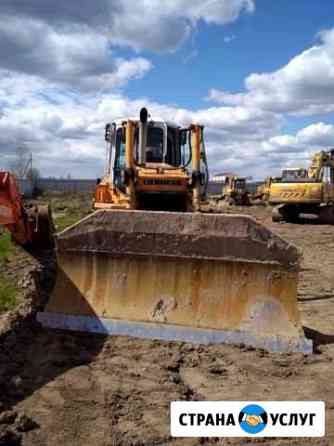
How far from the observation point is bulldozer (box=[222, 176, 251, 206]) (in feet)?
117

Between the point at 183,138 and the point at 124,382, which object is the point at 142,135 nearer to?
the point at 183,138

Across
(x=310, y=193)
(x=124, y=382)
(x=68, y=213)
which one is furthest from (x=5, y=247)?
(x=68, y=213)

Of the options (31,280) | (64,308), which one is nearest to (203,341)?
(64,308)

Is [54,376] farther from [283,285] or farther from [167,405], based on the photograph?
[283,285]

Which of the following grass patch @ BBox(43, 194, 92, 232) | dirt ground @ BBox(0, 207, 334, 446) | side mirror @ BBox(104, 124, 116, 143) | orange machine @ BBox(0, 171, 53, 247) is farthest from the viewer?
grass patch @ BBox(43, 194, 92, 232)

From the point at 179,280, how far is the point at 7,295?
2.30 m

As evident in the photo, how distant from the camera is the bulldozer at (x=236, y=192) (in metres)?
35.6

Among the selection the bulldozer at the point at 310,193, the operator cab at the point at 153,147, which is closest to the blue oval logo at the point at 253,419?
the operator cab at the point at 153,147

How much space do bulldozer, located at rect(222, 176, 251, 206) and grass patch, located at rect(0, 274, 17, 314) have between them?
28.9m

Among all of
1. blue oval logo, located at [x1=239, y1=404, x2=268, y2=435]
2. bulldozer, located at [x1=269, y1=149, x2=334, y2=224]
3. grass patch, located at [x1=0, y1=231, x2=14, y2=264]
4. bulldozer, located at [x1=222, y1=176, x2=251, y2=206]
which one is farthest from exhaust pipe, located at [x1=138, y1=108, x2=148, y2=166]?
bulldozer, located at [x1=222, y1=176, x2=251, y2=206]

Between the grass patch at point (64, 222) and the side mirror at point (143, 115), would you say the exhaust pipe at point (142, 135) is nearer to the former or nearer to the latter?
the side mirror at point (143, 115)

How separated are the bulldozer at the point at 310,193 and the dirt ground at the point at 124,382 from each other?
1533 cm

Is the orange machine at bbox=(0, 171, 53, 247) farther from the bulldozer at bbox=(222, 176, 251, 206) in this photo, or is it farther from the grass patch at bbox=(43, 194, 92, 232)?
the bulldozer at bbox=(222, 176, 251, 206)

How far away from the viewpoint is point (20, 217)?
674 cm
